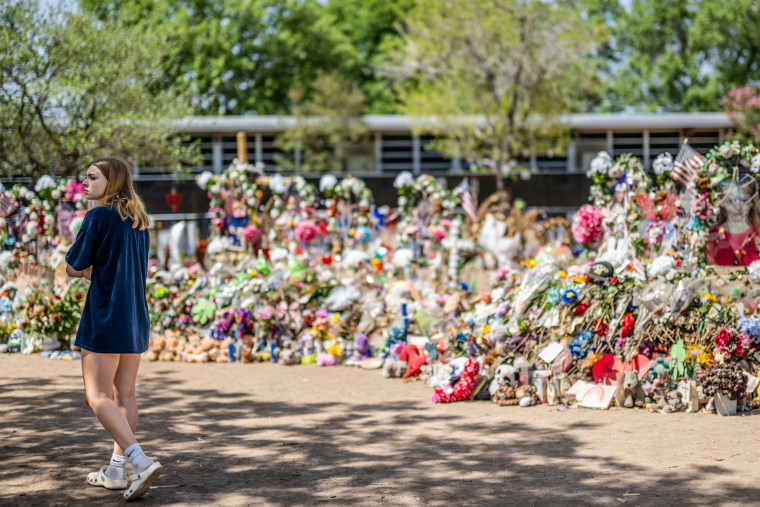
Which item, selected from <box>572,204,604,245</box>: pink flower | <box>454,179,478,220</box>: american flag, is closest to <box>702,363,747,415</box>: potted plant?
<box>572,204,604,245</box>: pink flower

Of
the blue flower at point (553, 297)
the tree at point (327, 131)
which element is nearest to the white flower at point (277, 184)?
the blue flower at point (553, 297)

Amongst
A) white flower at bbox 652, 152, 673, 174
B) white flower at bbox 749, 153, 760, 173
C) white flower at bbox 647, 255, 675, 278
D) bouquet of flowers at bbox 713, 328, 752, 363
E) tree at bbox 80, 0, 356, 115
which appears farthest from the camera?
tree at bbox 80, 0, 356, 115

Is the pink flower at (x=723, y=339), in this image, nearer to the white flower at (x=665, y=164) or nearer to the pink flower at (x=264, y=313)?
the white flower at (x=665, y=164)

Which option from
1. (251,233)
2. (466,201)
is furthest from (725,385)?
(251,233)

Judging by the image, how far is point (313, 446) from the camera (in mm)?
5688

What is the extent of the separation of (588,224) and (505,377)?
238 cm

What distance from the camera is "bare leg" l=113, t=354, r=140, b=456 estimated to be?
4496mm

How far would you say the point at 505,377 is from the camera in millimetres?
7109

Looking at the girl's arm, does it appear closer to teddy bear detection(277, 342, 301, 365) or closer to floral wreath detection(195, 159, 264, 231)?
teddy bear detection(277, 342, 301, 365)

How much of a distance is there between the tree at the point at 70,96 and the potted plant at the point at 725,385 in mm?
9341

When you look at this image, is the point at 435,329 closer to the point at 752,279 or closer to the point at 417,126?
the point at 752,279

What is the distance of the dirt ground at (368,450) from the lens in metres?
4.57

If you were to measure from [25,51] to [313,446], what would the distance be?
8.63m

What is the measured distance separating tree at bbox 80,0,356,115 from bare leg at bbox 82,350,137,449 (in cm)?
3120
